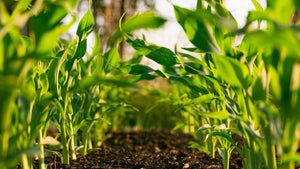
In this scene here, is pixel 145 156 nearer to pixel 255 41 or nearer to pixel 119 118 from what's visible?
pixel 255 41

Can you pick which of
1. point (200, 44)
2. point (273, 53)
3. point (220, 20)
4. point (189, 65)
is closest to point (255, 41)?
point (220, 20)

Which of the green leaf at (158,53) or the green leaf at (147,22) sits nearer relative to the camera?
the green leaf at (147,22)

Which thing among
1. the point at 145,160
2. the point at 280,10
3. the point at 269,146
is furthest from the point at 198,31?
the point at 145,160

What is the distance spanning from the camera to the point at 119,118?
160 inches

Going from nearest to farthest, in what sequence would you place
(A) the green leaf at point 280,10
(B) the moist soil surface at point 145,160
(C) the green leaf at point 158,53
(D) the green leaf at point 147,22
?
(A) the green leaf at point 280,10
(D) the green leaf at point 147,22
(C) the green leaf at point 158,53
(B) the moist soil surface at point 145,160

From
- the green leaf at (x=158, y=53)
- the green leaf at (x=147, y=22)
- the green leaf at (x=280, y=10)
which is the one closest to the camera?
the green leaf at (x=280, y=10)

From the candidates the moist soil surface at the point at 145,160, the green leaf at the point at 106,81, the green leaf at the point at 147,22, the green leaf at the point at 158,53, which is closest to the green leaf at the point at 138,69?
the green leaf at the point at 158,53

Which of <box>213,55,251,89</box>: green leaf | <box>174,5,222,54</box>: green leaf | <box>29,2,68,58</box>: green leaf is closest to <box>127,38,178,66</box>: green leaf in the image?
<box>174,5,222,54</box>: green leaf

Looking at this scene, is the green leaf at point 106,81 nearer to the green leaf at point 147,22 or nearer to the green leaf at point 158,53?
the green leaf at point 147,22

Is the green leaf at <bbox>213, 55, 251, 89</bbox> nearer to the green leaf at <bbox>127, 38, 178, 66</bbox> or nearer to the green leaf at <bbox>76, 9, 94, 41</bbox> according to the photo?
the green leaf at <bbox>127, 38, 178, 66</bbox>

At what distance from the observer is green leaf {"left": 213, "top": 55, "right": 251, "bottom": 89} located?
2.88 ft

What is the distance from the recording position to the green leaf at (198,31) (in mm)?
959

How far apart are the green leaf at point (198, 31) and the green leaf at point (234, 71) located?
2.0 inches

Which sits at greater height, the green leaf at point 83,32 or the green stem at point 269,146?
the green leaf at point 83,32
